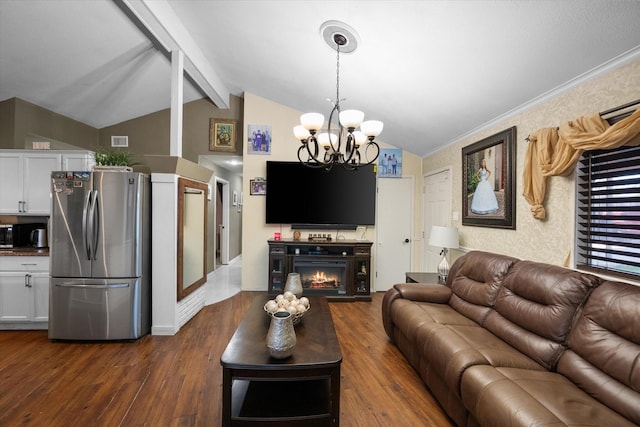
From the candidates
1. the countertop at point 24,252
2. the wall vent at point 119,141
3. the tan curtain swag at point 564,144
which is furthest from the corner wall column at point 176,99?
the tan curtain swag at point 564,144

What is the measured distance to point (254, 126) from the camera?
198 inches

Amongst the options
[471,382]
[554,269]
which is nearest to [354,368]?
[471,382]

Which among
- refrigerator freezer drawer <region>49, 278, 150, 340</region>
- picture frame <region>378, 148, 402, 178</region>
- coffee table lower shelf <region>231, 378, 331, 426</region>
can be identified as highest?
picture frame <region>378, 148, 402, 178</region>

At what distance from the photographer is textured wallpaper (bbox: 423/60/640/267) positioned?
1959 mm

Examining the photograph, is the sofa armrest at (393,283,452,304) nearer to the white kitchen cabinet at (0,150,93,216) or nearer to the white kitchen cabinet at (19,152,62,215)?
the white kitchen cabinet at (0,150,93,216)

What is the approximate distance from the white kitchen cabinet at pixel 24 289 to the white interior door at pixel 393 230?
4.39m

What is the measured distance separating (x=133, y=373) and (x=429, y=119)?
13.3ft

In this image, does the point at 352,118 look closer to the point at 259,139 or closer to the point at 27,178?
the point at 259,139

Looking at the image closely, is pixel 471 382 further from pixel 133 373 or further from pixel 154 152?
pixel 154 152

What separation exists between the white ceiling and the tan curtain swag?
15.9 inches

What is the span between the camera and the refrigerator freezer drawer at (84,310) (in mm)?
3020

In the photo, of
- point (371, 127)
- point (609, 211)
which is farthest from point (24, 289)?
point (609, 211)

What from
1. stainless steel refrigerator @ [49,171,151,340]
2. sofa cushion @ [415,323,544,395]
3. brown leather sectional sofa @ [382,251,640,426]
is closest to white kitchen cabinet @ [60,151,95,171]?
stainless steel refrigerator @ [49,171,151,340]

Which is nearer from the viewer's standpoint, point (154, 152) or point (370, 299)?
point (370, 299)
